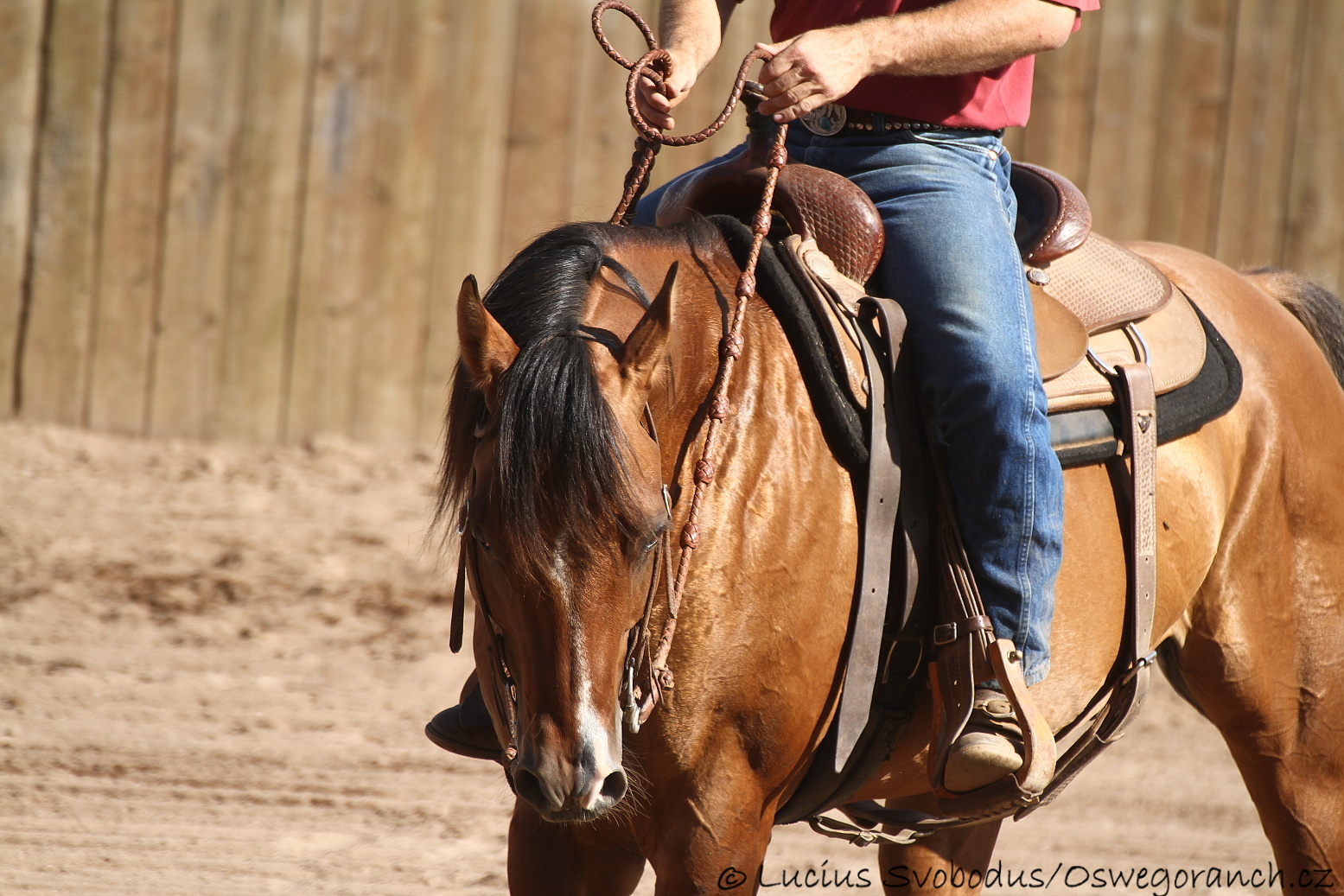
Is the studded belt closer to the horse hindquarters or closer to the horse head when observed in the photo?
the horse head

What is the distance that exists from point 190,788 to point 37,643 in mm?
1293

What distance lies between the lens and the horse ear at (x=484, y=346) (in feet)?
5.87

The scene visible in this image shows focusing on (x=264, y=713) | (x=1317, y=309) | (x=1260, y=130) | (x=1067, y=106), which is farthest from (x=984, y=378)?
(x=1260, y=130)

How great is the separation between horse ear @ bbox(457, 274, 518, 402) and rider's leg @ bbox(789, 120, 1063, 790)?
786 millimetres

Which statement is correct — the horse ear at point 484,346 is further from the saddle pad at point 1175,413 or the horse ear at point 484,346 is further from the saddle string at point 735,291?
the saddle pad at point 1175,413

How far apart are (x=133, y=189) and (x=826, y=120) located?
4569 mm

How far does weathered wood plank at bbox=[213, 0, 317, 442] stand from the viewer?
6.01 metres

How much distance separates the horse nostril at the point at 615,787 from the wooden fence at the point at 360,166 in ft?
15.4

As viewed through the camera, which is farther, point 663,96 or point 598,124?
point 598,124

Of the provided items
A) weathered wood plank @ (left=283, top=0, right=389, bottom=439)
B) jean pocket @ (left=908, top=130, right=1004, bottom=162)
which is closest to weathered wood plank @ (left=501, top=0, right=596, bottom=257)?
weathered wood plank @ (left=283, top=0, right=389, bottom=439)

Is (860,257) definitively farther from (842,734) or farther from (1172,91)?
(1172,91)

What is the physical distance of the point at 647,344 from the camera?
5.93ft

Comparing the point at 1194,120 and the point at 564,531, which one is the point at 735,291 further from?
the point at 1194,120

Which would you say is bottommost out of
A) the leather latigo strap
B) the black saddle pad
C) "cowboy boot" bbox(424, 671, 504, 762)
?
"cowboy boot" bbox(424, 671, 504, 762)
